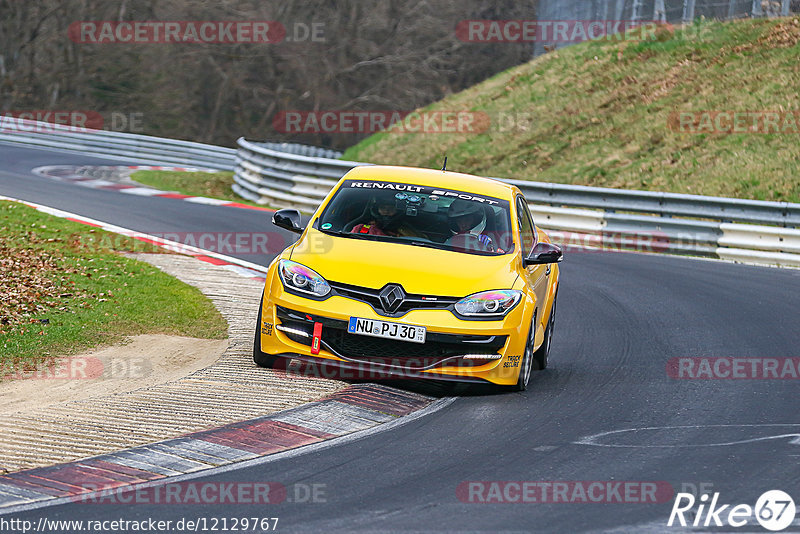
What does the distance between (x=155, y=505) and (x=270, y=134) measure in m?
47.8

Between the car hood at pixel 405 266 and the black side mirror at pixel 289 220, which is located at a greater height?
the black side mirror at pixel 289 220

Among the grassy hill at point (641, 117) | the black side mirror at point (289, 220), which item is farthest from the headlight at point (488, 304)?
the grassy hill at point (641, 117)

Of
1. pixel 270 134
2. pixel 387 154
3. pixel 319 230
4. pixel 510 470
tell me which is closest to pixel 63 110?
Result: pixel 270 134

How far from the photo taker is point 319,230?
9000 mm

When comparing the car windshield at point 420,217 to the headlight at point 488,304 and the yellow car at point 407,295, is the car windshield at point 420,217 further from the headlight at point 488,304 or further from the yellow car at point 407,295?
the headlight at point 488,304

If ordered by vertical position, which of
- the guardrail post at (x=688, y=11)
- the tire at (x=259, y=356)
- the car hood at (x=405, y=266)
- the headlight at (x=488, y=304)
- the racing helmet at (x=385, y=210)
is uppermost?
the guardrail post at (x=688, y=11)

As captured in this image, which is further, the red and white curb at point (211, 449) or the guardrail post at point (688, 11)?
the guardrail post at point (688, 11)

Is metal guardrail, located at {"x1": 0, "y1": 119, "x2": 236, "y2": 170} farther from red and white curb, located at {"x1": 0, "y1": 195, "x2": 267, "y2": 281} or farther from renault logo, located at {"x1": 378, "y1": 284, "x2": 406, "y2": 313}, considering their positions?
renault logo, located at {"x1": 378, "y1": 284, "x2": 406, "y2": 313}

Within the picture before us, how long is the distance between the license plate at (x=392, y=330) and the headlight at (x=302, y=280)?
17.0 inches

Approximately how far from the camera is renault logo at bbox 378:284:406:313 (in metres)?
7.90

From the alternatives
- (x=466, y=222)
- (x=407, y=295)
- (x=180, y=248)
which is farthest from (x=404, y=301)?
(x=180, y=248)

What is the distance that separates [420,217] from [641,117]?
64.1ft

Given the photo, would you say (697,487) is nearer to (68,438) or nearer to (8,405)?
(68,438)

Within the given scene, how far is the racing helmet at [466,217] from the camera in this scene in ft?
29.7
